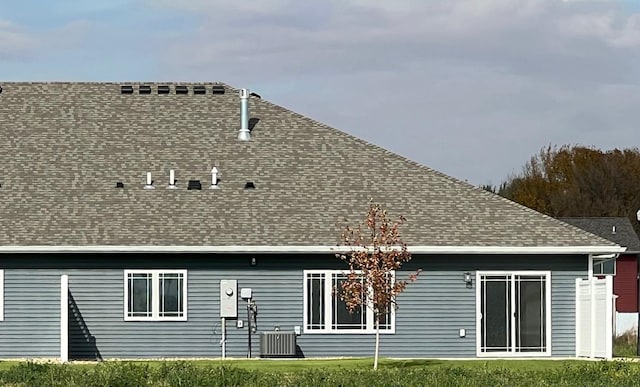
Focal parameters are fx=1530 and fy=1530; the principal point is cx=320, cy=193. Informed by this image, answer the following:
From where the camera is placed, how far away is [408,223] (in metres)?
34.1

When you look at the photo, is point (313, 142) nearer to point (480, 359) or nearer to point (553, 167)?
point (480, 359)

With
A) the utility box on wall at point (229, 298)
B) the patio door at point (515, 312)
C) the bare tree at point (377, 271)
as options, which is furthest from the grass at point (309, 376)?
the patio door at point (515, 312)

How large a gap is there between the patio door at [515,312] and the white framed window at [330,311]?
220cm

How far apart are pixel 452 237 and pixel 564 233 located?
2.60 meters

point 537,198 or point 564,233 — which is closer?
point 564,233

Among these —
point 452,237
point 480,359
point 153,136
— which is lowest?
point 480,359

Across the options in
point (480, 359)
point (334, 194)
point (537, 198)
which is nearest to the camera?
point (480, 359)

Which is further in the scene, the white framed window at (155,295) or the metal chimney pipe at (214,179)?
the metal chimney pipe at (214,179)

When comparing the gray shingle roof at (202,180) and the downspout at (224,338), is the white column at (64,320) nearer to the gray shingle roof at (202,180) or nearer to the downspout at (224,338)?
the gray shingle roof at (202,180)

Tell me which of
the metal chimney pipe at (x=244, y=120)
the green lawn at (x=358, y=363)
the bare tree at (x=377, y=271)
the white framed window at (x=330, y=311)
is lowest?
the green lawn at (x=358, y=363)

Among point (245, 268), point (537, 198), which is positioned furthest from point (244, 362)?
point (537, 198)

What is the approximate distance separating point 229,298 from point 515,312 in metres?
6.31

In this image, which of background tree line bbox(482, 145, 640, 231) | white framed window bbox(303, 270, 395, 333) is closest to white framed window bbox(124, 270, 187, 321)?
white framed window bbox(303, 270, 395, 333)

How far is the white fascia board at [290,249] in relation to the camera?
106ft
